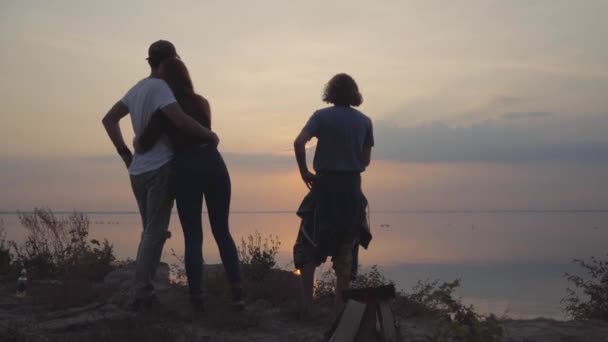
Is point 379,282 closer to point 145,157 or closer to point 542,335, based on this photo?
point 542,335

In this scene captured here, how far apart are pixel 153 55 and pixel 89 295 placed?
2.54m

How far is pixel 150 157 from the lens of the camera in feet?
15.4

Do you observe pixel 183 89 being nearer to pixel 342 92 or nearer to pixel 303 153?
pixel 303 153

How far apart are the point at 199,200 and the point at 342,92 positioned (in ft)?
4.74

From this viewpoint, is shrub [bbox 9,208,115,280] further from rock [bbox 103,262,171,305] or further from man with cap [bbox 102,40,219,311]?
man with cap [bbox 102,40,219,311]

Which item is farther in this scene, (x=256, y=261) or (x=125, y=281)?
(x=256, y=261)

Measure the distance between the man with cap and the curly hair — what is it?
101cm

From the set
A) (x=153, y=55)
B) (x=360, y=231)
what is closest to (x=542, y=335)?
(x=360, y=231)

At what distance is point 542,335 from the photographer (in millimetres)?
4887

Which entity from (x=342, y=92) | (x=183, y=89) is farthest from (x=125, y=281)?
(x=342, y=92)

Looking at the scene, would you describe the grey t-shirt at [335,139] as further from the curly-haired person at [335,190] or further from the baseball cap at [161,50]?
the baseball cap at [161,50]

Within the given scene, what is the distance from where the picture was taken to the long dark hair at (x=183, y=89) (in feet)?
15.7

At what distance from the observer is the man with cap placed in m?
4.62

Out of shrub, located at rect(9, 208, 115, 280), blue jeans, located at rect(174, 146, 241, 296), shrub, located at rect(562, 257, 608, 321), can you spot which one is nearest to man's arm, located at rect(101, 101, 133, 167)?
blue jeans, located at rect(174, 146, 241, 296)
